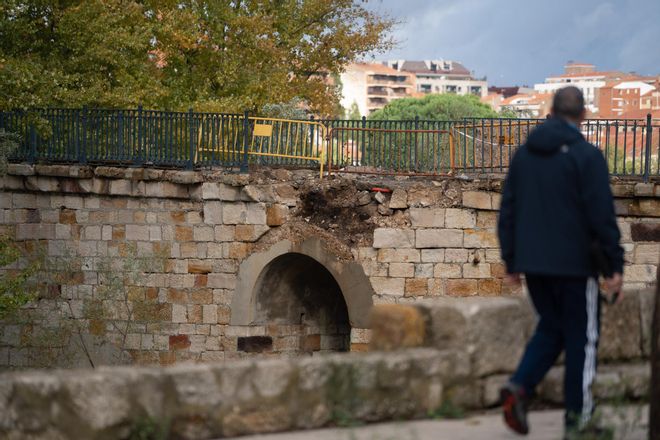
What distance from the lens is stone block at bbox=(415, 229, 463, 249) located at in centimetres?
1858

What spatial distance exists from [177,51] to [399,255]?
43.8ft

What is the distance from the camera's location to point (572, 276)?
6551mm

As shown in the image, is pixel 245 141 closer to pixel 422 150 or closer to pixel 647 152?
pixel 422 150

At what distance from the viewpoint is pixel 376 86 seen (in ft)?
560

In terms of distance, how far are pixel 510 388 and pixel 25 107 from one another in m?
16.3

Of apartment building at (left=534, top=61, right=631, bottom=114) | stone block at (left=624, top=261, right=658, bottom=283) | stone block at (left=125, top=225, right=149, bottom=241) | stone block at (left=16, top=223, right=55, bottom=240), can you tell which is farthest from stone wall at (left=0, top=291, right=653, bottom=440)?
apartment building at (left=534, top=61, right=631, bottom=114)

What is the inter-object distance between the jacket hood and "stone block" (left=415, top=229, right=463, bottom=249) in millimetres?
11835

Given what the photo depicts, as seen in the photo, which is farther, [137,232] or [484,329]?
[137,232]

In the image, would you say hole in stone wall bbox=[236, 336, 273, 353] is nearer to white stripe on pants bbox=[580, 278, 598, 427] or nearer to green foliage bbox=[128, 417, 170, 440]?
green foliage bbox=[128, 417, 170, 440]

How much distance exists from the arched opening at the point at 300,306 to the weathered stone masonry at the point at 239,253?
0.02m

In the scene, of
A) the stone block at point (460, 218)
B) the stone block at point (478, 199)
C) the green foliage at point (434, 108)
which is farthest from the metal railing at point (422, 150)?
the green foliage at point (434, 108)

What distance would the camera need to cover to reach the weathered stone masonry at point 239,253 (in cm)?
1859

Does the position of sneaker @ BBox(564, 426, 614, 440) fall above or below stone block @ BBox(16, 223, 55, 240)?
below

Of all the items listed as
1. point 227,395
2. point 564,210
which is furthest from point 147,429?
point 564,210
